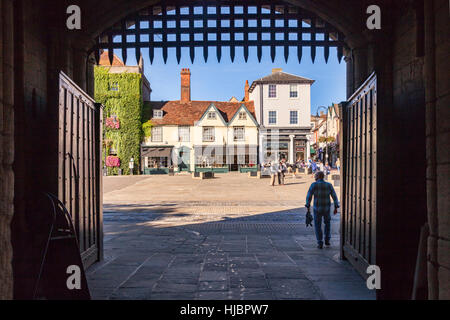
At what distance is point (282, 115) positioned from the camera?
45312 millimetres

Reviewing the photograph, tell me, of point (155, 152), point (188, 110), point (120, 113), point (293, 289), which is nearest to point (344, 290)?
point (293, 289)

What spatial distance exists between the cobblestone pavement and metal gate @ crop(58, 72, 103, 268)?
0.57 metres

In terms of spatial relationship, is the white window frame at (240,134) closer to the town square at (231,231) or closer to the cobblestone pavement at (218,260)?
the cobblestone pavement at (218,260)

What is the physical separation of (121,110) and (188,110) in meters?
8.68

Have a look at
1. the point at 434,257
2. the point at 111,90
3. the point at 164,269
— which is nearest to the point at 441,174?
the point at 434,257

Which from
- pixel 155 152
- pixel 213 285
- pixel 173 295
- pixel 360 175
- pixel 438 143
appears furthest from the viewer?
pixel 155 152

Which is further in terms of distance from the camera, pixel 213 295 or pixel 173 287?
pixel 173 287

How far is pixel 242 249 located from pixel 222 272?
1.66m

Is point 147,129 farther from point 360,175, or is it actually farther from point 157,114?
point 360,175

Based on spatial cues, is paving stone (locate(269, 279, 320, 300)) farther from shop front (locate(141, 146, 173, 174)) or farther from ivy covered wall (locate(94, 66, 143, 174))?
shop front (locate(141, 146, 173, 174))

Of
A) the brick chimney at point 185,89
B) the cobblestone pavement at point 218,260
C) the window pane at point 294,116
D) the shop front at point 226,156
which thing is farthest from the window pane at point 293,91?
the cobblestone pavement at point 218,260
